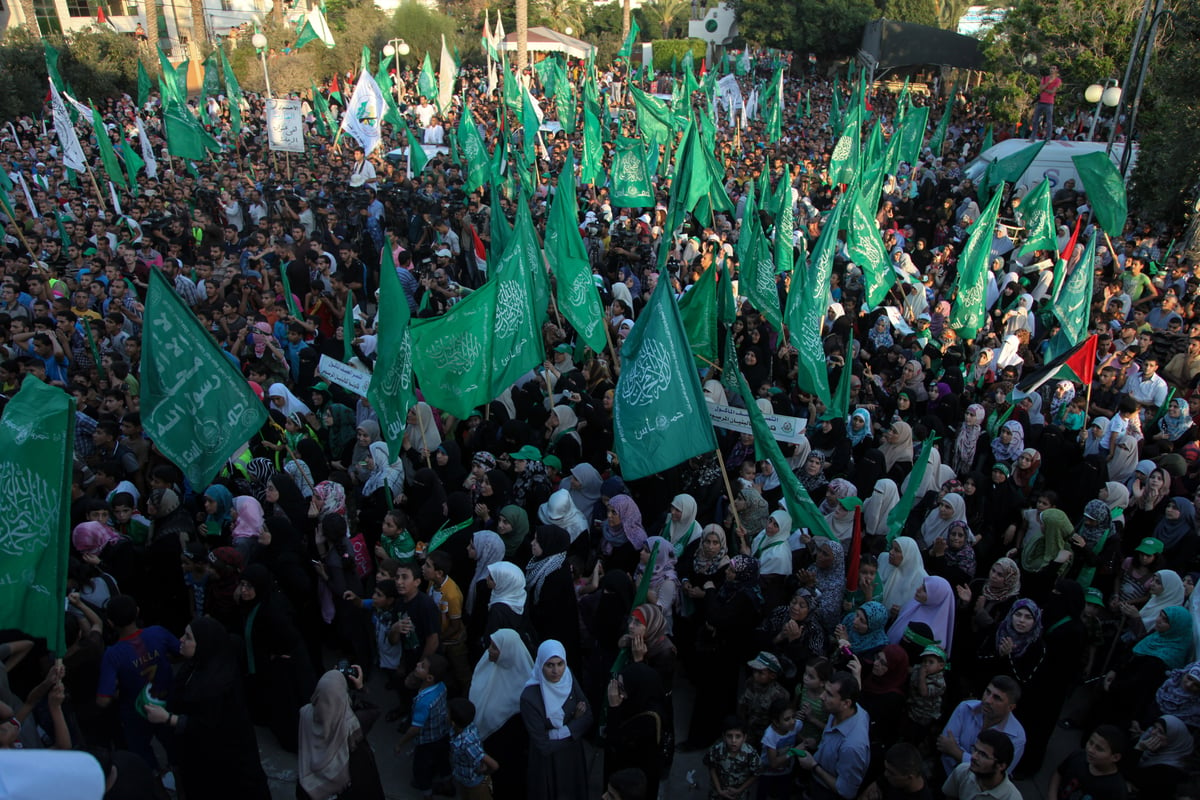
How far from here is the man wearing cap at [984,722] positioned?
11.3 ft

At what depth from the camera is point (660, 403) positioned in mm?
4855

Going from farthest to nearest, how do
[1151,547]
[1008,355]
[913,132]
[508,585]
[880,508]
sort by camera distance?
[913,132], [1008,355], [880,508], [1151,547], [508,585]

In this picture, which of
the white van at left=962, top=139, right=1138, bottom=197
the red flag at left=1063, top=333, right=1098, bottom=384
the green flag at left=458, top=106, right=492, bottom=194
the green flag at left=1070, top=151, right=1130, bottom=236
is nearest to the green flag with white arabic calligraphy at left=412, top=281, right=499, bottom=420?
the red flag at left=1063, top=333, right=1098, bottom=384

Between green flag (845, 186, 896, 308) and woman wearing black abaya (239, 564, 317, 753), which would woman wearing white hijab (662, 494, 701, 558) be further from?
green flag (845, 186, 896, 308)

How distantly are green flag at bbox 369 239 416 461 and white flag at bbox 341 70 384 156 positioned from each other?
35.8ft

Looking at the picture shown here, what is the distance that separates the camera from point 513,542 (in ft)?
16.1

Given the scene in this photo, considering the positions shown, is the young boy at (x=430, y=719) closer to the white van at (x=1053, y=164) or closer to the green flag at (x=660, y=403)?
the green flag at (x=660, y=403)

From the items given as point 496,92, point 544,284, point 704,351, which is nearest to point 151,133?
point 496,92

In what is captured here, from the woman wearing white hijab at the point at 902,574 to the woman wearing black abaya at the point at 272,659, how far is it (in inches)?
123

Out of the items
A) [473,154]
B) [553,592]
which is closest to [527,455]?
[553,592]

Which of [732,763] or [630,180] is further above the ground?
[630,180]

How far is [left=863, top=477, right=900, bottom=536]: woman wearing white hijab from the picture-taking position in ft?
17.9

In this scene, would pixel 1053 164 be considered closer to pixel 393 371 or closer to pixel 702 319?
pixel 702 319

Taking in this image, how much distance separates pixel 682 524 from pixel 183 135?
12.5 meters
